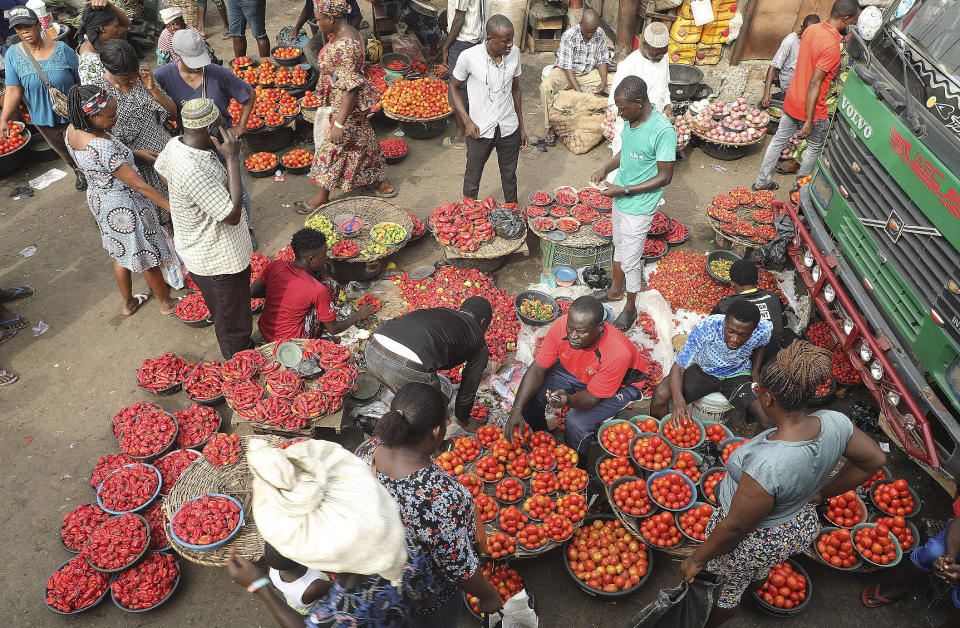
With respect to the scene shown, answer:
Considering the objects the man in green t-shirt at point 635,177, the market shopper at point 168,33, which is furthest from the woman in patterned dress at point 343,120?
the man in green t-shirt at point 635,177

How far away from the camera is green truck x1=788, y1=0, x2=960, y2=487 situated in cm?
400

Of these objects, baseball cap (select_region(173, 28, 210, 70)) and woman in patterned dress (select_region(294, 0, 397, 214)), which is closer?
baseball cap (select_region(173, 28, 210, 70))

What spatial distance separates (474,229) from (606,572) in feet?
12.2

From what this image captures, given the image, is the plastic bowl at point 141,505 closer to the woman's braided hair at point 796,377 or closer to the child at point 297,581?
the child at point 297,581

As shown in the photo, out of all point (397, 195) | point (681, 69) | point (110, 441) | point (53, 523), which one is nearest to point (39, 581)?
point (53, 523)

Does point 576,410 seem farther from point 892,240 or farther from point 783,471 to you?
point 892,240

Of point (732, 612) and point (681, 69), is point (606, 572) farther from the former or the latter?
point (681, 69)

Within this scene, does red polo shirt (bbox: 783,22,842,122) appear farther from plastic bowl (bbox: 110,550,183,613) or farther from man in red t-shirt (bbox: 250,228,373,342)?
plastic bowl (bbox: 110,550,183,613)

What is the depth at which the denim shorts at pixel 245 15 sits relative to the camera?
394 inches

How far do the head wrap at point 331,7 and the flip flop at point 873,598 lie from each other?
6.97m

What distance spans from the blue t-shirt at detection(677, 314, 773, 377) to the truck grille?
0.94 metres

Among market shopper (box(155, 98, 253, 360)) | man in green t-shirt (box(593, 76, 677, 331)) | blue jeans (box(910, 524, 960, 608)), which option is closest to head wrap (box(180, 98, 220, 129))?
market shopper (box(155, 98, 253, 360))

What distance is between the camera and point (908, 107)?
176 inches

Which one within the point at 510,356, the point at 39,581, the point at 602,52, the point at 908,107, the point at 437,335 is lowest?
the point at 39,581
